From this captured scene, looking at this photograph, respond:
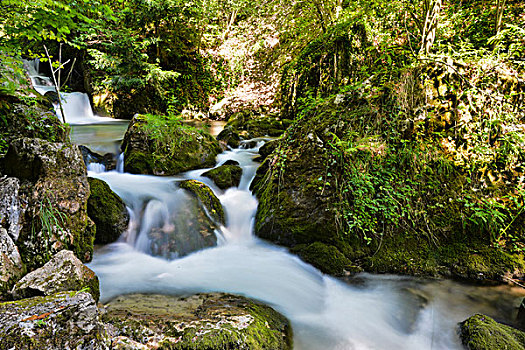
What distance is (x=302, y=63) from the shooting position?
7.11 meters

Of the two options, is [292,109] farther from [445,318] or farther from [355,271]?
[445,318]

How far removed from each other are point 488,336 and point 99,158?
728 centimetres

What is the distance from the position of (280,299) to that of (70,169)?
307cm

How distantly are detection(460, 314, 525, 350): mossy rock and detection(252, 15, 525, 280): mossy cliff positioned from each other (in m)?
0.91

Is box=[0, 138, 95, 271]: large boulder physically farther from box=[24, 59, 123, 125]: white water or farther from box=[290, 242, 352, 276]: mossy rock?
box=[24, 59, 123, 125]: white water

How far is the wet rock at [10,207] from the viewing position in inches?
101

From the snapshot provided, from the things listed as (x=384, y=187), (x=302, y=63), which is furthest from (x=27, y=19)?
(x=302, y=63)

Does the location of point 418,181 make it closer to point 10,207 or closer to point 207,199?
point 207,199

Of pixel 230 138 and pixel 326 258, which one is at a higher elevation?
pixel 230 138

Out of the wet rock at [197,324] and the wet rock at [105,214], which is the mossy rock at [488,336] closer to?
the wet rock at [197,324]

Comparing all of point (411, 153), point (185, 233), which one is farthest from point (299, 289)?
point (411, 153)

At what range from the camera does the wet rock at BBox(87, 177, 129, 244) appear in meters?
3.85

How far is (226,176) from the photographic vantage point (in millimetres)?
5625

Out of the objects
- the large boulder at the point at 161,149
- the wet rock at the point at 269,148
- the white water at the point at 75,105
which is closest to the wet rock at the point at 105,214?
the large boulder at the point at 161,149
